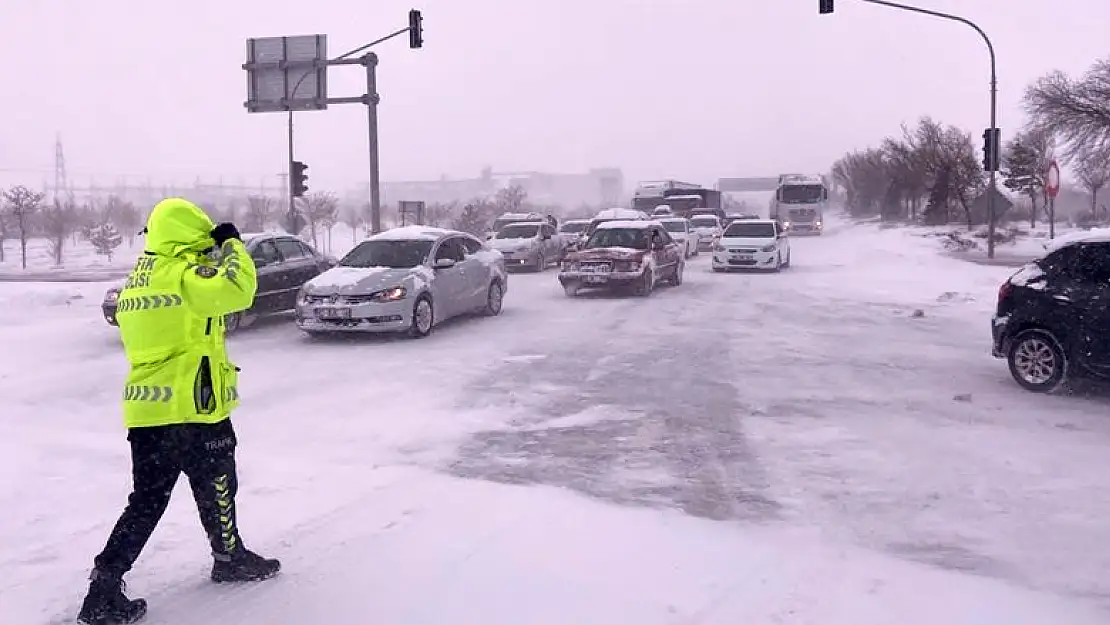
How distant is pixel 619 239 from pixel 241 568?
16344 millimetres

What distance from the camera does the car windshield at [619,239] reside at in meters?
20.1

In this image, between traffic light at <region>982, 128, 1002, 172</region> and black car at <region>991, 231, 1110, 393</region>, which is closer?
black car at <region>991, 231, 1110, 393</region>

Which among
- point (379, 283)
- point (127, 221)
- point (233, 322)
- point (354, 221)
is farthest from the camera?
point (354, 221)

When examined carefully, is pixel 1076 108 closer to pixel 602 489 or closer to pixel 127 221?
pixel 602 489

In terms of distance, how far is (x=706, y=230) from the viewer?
40156 mm

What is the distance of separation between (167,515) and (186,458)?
161cm

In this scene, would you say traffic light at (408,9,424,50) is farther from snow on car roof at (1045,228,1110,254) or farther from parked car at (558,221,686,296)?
snow on car roof at (1045,228,1110,254)

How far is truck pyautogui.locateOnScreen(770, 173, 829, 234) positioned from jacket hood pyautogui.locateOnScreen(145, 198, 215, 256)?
52.3 m

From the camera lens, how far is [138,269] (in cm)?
409

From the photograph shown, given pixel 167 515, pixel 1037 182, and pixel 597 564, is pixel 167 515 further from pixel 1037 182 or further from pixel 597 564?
pixel 1037 182

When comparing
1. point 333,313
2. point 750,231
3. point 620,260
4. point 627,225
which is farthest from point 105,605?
point 750,231

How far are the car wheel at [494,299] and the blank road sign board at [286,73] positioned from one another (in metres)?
11.4

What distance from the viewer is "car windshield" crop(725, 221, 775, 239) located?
2706 cm

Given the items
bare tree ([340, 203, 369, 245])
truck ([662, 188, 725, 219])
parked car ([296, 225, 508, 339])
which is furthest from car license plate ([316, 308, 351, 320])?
bare tree ([340, 203, 369, 245])
